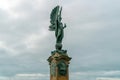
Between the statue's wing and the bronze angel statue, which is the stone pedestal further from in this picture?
the statue's wing

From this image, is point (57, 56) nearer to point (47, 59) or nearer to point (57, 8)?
point (47, 59)

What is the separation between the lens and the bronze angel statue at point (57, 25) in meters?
44.1

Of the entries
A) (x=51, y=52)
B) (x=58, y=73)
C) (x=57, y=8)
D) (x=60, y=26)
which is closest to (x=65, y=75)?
(x=58, y=73)

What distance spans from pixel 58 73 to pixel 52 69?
60.1 inches

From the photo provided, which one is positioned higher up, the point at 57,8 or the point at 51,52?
the point at 57,8

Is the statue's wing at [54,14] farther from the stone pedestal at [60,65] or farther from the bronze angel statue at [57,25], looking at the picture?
the stone pedestal at [60,65]

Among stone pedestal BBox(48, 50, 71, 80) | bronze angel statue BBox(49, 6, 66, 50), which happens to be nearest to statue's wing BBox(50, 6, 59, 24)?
bronze angel statue BBox(49, 6, 66, 50)

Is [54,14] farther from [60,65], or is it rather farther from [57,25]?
[60,65]

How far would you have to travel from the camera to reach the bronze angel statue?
44062 millimetres

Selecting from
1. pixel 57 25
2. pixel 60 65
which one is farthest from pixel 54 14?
pixel 60 65

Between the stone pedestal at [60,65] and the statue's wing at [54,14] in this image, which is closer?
the stone pedestal at [60,65]

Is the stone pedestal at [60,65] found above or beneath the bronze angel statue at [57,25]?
beneath

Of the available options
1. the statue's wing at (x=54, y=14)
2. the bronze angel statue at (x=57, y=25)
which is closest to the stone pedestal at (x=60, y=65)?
the bronze angel statue at (x=57, y=25)

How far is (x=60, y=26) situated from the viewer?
146 ft
